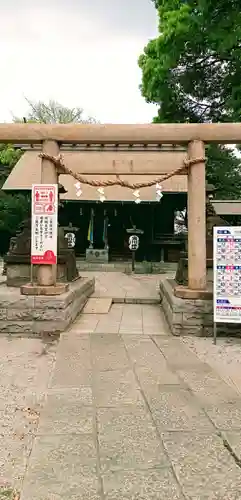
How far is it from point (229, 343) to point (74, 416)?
10.5 feet

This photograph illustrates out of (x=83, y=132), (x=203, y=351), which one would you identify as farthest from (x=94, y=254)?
(x=203, y=351)

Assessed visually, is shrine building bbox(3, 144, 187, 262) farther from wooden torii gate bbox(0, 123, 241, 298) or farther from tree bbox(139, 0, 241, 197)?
wooden torii gate bbox(0, 123, 241, 298)

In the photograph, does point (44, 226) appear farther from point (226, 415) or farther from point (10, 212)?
point (10, 212)

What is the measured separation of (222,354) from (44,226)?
312cm

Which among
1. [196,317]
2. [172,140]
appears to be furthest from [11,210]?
[196,317]

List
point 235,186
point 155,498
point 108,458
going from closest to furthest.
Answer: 1. point 155,498
2. point 108,458
3. point 235,186

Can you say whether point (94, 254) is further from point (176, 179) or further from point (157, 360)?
point (157, 360)

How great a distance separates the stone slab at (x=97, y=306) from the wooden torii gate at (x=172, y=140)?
1615 millimetres

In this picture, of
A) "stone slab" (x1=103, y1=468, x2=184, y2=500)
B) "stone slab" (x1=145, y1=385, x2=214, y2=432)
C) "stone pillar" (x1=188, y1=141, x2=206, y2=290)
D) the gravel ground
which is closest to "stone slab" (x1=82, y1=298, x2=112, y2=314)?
"stone pillar" (x1=188, y1=141, x2=206, y2=290)

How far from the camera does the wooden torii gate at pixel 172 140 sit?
6203 mm

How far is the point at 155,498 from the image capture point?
202 centimetres

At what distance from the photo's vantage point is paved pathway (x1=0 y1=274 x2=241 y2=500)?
2152 millimetres

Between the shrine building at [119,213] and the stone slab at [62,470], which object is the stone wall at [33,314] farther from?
the shrine building at [119,213]

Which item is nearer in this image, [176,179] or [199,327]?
[199,327]
